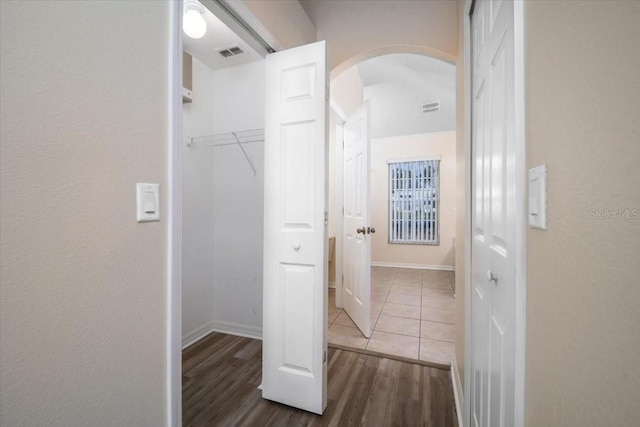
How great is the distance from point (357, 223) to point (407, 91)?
316 cm

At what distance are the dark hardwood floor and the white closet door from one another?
0.55m

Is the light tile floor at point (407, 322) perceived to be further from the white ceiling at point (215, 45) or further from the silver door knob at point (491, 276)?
the white ceiling at point (215, 45)

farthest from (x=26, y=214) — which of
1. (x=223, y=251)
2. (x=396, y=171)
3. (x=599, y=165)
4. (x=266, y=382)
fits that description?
(x=396, y=171)

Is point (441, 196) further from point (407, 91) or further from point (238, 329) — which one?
point (238, 329)

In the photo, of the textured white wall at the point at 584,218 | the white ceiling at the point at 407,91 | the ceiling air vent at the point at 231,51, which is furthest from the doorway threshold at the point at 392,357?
the white ceiling at the point at 407,91

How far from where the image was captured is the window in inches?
219

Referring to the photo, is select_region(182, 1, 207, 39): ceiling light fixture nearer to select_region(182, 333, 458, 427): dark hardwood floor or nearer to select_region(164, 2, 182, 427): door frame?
select_region(164, 2, 182, 427): door frame

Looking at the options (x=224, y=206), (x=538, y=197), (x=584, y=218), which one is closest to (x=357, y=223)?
(x=224, y=206)

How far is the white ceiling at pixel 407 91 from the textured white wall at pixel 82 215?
3.46m

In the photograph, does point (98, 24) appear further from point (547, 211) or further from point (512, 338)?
point (512, 338)

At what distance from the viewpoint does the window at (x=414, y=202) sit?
555 cm

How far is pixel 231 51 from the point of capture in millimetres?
2445

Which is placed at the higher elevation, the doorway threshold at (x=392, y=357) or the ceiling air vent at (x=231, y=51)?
the ceiling air vent at (x=231, y=51)

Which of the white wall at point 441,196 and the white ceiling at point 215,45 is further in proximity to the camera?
the white wall at point 441,196
